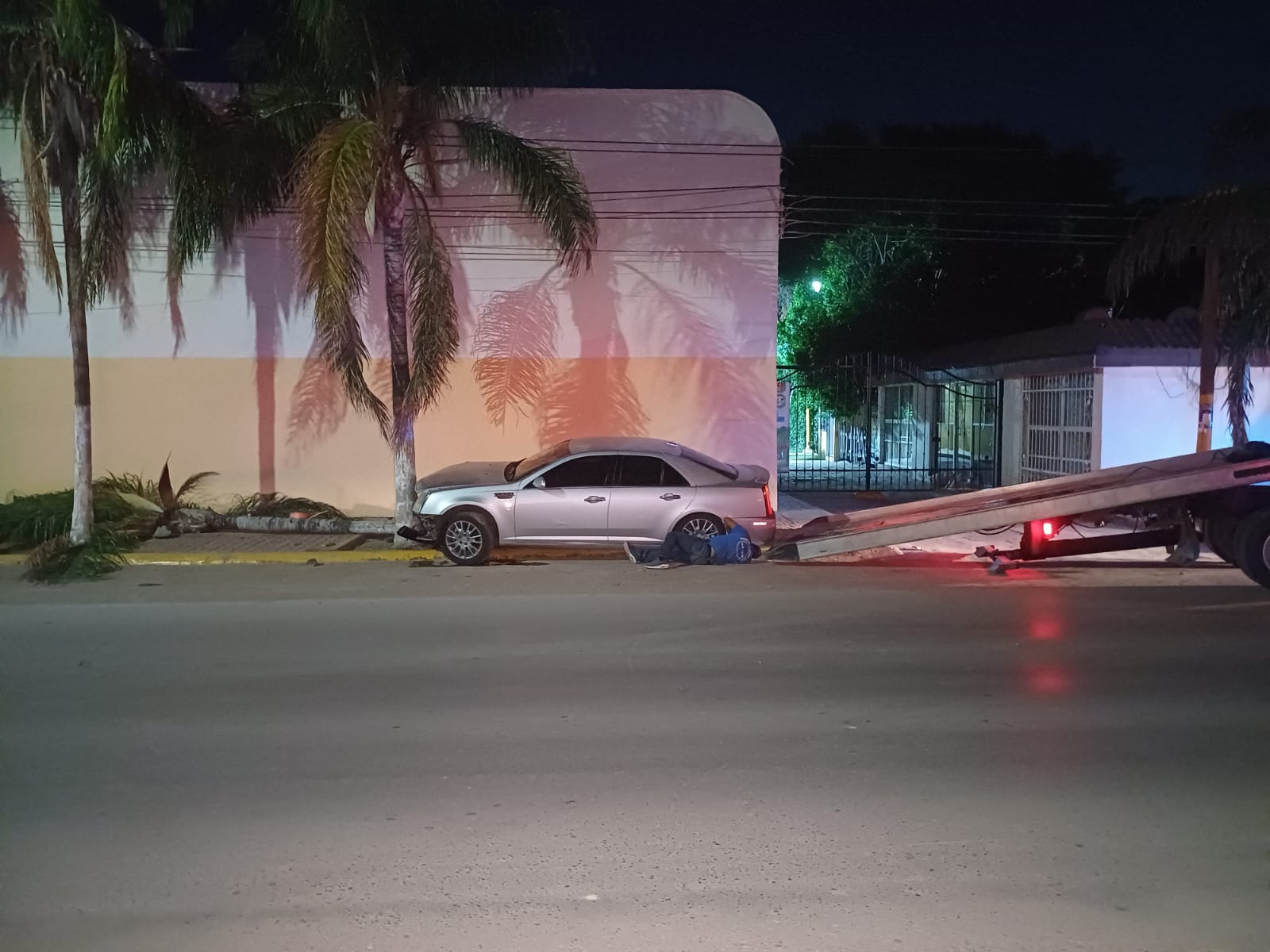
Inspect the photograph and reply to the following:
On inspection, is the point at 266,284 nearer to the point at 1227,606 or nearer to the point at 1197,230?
the point at 1197,230

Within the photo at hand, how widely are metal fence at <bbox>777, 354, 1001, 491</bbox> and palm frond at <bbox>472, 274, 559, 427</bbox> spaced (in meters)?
4.28

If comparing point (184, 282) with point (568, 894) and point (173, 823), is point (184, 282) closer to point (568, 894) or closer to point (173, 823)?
point (173, 823)

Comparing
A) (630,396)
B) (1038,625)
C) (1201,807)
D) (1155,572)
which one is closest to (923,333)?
(630,396)

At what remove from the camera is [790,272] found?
3581cm

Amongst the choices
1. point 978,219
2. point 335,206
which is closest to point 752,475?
point 335,206

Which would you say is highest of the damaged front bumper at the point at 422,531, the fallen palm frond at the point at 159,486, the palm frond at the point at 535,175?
the palm frond at the point at 535,175

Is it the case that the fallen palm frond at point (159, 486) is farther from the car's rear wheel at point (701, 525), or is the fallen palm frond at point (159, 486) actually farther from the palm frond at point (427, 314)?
the car's rear wheel at point (701, 525)

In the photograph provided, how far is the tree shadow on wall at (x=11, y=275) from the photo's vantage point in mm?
16578

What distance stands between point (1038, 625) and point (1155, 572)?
160 inches

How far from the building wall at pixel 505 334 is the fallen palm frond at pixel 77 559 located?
3.60 m

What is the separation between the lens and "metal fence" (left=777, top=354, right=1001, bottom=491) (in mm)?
22422

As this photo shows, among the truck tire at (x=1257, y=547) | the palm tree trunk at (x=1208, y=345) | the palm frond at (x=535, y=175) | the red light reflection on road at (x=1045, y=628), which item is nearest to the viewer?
the red light reflection on road at (x=1045, y=628)

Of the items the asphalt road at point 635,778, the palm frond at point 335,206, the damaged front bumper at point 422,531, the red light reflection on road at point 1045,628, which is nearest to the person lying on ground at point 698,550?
the damaged front bumper at point 422,531

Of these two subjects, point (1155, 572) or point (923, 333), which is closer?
point (1155, 572)
